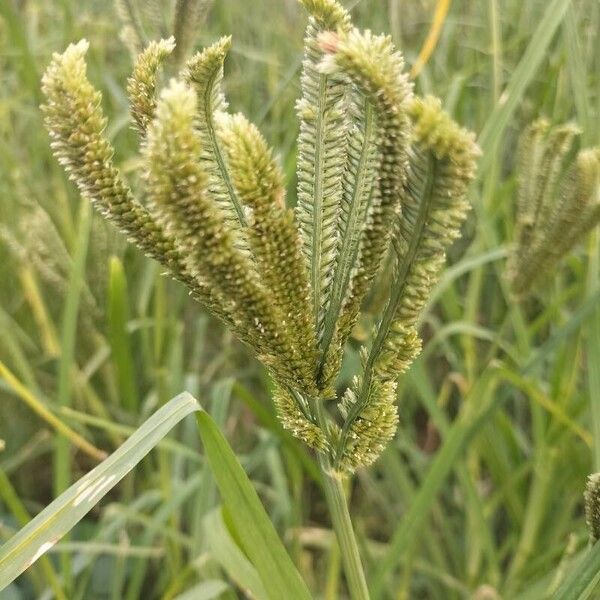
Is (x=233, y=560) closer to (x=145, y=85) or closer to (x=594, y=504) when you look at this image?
(x=594, y=504)

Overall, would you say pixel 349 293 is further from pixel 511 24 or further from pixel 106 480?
pixel 511 24

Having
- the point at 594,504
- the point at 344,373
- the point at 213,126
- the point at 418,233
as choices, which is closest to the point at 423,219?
the point at 418,233

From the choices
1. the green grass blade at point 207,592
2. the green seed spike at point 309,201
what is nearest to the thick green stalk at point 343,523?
the green seed spike at point 309,201

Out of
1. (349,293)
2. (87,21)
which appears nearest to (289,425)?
(349,293)

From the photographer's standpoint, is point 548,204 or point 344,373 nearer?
point 548,204

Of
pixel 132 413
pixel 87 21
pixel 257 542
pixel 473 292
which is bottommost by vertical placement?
pixel 132 413

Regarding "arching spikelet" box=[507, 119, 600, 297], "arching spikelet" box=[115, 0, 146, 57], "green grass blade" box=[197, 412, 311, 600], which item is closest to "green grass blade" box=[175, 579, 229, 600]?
"green grass blade" box=[197, 412, 311, 600]
